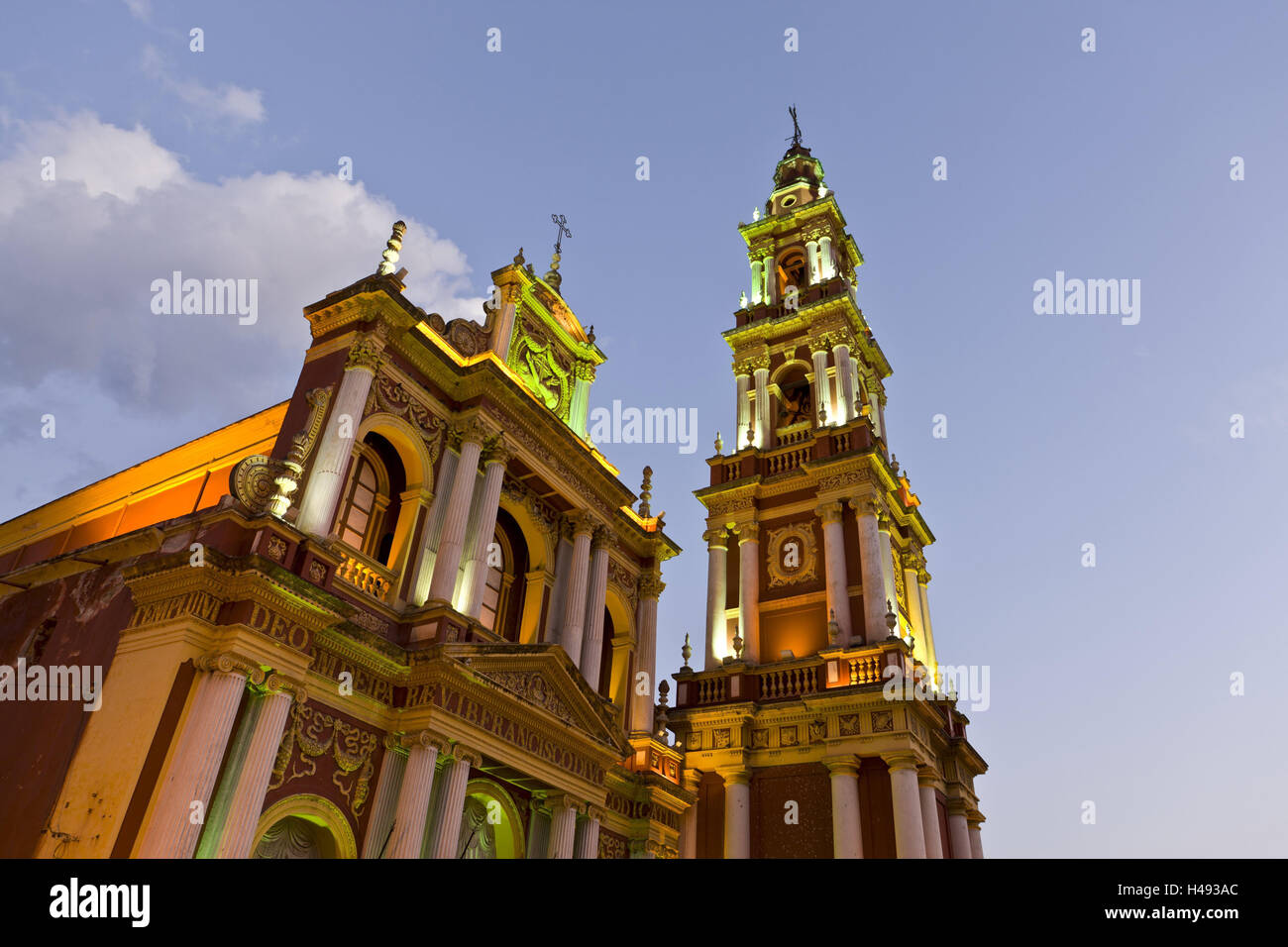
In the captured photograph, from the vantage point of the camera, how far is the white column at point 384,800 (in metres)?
13.3

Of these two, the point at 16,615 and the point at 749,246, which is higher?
the point at 749,246

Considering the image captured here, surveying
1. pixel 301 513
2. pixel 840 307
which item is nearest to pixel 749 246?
pixel 840 307

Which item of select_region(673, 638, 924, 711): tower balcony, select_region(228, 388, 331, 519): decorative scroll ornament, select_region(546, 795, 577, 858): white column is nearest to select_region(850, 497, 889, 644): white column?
select_region(673, 638, 924, 711): tower balcony

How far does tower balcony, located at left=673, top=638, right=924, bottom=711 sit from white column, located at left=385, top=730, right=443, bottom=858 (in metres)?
10.00

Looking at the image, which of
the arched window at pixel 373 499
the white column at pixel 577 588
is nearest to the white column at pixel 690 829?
the white column at pixel 577 588

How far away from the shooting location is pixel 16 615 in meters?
15.9

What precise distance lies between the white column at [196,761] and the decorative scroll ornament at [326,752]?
1.26m

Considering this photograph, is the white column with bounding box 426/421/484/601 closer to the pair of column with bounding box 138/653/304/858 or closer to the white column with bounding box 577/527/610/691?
the pair of column with bounding box 138/653/304/858

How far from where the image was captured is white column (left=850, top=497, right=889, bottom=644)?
2133cm

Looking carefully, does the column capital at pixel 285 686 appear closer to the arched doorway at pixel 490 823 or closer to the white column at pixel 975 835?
the arched doorway at pixel 490 823

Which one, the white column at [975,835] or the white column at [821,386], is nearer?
the white column at [975,835]

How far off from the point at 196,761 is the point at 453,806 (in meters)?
4.43
